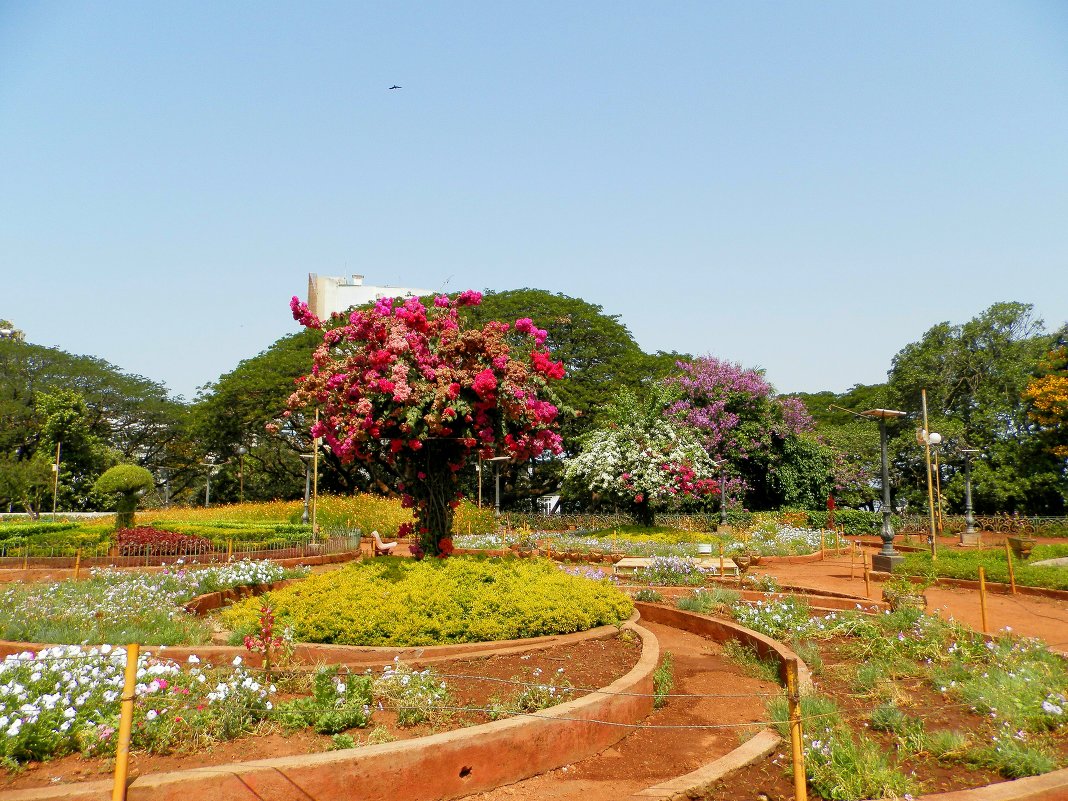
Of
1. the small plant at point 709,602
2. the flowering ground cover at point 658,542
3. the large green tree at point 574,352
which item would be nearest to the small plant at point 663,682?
the small plant at point 709,602

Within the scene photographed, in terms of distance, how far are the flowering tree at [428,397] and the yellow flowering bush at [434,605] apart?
130 cm

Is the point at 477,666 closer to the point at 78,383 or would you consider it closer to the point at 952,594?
the point at 952,594

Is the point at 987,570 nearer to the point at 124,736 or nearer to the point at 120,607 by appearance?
the point at 120,607

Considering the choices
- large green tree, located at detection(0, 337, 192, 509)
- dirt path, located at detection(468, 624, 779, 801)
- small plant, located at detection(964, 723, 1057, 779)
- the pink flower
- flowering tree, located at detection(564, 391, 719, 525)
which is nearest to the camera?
small plant, located at detection(964, 723, 1057, 779)

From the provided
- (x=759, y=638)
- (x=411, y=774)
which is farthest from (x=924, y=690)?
(x=411, y=774)

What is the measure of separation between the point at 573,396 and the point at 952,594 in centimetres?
1945

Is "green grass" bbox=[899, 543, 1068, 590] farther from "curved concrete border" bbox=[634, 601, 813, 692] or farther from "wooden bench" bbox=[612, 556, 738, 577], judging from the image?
"curved concrete border" bbox=[634, 601, 813, 692]

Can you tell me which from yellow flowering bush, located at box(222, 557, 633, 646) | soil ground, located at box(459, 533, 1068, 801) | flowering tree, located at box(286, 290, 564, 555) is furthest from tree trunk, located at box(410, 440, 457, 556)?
soil ground, located at box(459, 533, 1068, 801)

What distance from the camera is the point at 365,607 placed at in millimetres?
6711

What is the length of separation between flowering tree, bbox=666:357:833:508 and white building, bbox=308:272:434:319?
2487cm

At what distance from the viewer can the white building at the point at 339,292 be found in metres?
49.0

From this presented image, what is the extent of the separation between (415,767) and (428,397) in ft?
15.4

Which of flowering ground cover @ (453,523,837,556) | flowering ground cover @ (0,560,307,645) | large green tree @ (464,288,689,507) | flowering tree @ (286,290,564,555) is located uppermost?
large green tree @ (464,288,689,507)

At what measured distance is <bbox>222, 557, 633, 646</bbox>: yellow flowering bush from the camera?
21.6 feet
